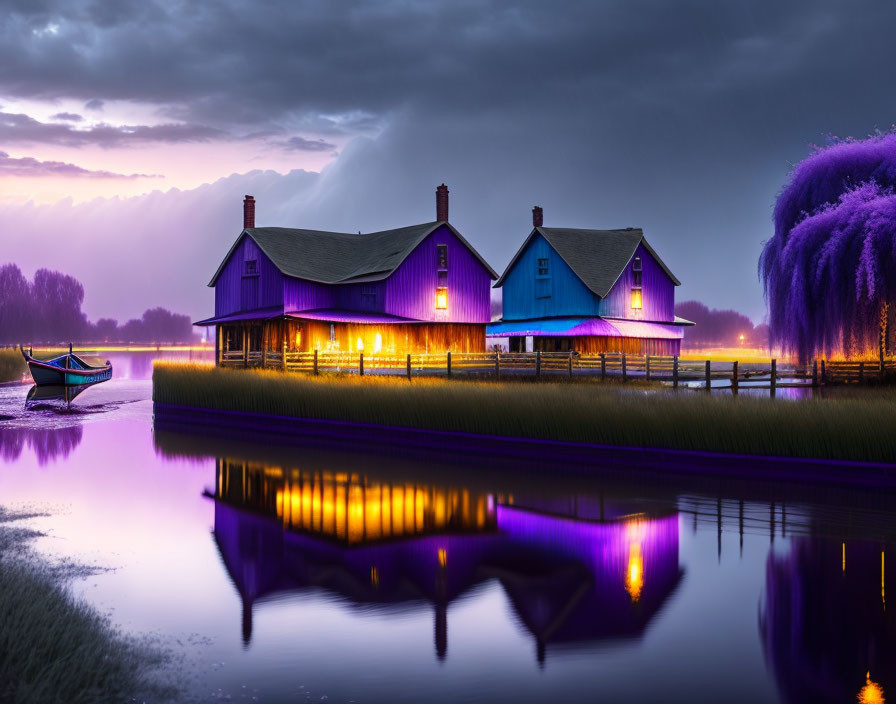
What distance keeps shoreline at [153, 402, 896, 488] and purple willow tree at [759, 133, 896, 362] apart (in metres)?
11.8

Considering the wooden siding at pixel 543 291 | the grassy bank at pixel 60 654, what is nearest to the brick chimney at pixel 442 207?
the wooden siding at pixel 543 291

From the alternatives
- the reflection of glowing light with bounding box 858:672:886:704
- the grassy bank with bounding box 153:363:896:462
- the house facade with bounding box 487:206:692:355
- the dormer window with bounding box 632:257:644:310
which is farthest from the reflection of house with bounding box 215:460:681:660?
the dormer window with bounding box 632:257:644:310

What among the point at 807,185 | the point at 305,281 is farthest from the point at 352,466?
the point at 305,281

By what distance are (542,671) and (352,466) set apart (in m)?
12.5

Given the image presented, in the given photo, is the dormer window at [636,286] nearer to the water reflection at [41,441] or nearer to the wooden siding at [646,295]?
the wooden siding at [646,295]

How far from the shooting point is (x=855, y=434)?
16.4 m

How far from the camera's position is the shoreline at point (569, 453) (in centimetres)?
1623

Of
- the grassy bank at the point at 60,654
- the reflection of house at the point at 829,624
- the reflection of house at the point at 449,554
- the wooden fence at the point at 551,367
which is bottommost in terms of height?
the reflection of house at the point at 449,554

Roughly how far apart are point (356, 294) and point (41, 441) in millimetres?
30144

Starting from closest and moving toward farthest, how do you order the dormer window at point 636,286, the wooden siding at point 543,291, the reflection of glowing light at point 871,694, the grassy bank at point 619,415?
the reflection of glowing light at point 871,694
the grassy bank at point 619,415
the wooden siding at point 543,291
the dormer window at point 636,286

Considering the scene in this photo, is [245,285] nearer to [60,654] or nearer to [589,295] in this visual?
[589,295]

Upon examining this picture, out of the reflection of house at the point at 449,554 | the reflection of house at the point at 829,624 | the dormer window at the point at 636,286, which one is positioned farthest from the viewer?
the dormer window at the point at 636,286

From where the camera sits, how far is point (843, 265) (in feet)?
91.7

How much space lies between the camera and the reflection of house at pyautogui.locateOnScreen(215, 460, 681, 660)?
817cm
